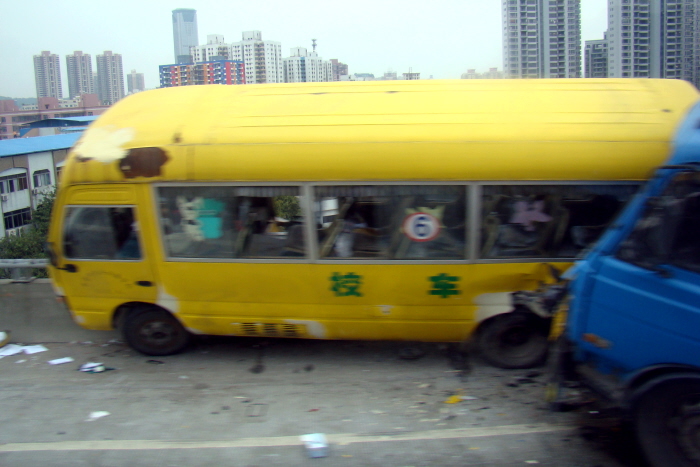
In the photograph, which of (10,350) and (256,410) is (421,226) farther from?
(10,350)

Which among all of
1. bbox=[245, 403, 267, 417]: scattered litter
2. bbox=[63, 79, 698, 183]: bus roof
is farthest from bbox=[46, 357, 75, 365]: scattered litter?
bbox=[245, 403, 267, 417]: scattered litter

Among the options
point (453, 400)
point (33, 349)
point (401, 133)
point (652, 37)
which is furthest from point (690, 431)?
point (652, 37)

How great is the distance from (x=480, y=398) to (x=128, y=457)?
284 centimetres

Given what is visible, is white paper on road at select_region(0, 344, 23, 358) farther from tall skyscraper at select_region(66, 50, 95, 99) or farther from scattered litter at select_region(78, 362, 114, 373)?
tall skyscraper at select_region(66, 50, 95, 99)

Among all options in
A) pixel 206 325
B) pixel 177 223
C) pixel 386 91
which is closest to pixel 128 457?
pixel 206 325

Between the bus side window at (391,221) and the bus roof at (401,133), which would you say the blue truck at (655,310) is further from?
the bus side window at (391,221)

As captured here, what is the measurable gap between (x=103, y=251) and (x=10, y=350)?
2.04m

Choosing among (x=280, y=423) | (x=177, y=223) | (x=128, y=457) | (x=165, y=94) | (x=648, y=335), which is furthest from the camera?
(x=165, y=94)

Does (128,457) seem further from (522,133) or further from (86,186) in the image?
(522,133)

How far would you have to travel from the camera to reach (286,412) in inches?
189

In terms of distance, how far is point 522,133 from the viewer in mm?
4973

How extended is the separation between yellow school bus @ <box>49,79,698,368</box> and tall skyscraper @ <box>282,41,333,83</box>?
174ft

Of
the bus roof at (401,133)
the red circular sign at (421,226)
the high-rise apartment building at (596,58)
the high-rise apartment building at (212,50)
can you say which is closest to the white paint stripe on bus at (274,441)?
the red circular sign at (421,226)

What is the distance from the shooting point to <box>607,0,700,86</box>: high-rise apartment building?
393 inches
